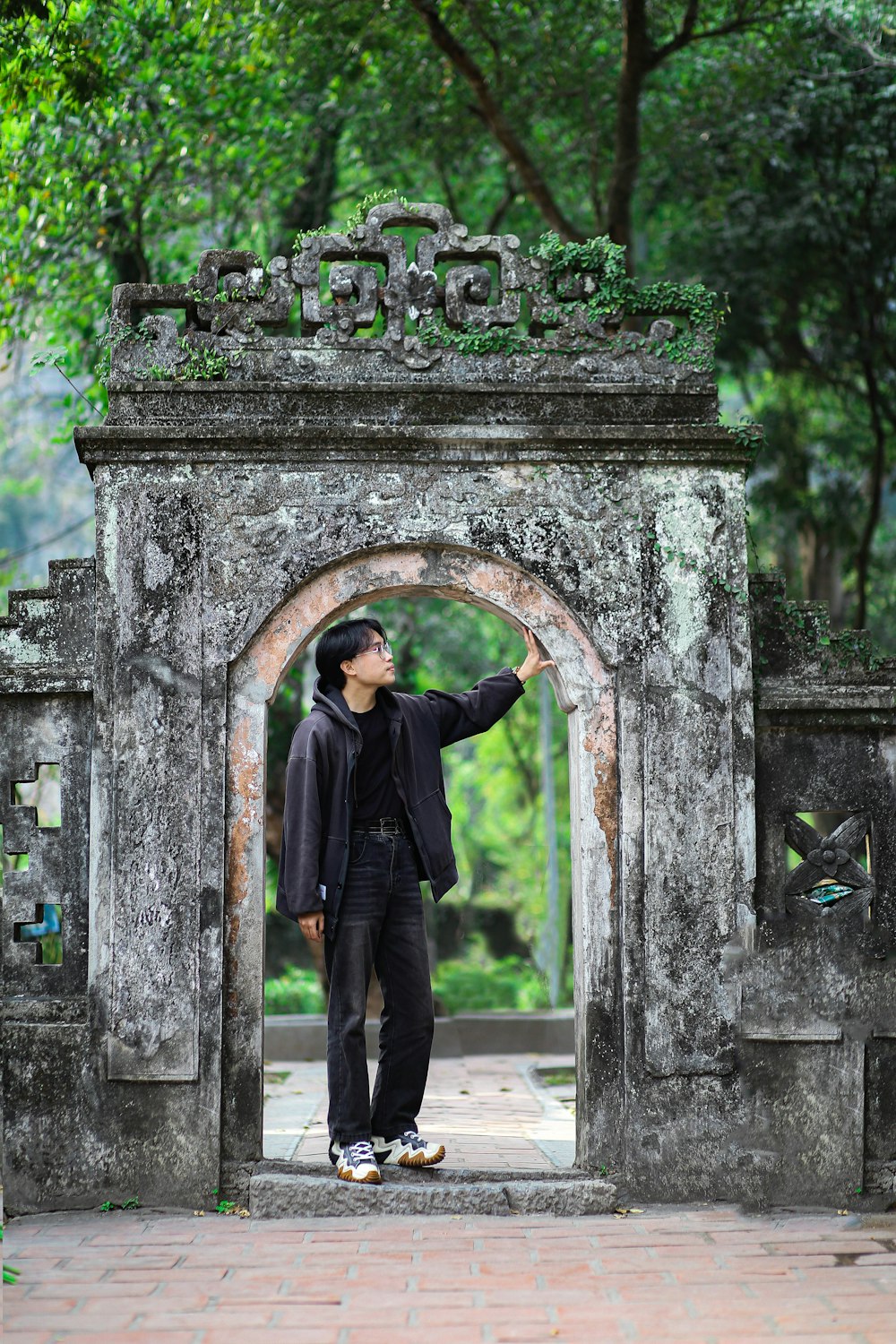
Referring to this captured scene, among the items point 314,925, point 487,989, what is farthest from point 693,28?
point 487,989

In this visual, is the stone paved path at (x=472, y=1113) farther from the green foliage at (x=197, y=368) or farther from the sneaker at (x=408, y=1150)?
the green foliage at (x=197, y=368)

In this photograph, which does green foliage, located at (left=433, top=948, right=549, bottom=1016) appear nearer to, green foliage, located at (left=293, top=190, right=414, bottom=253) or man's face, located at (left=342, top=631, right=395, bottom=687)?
man's face, located at (left=342, top=631, right=395, bottom=687)

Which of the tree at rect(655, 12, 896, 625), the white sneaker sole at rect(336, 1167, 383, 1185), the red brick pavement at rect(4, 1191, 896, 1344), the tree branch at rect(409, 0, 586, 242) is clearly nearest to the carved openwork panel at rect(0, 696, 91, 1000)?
the red brick pavement at rect(4, 1191, 896, 1344)

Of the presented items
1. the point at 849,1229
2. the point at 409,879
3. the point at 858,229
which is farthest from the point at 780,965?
the point at 858,229

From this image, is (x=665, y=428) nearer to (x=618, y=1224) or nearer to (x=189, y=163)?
(x=618, y=1224)

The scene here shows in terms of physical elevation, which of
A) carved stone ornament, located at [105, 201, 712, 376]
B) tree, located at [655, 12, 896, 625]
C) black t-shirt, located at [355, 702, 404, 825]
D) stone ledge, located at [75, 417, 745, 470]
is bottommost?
black t-shirt, located at [355, 702, 404, 825]

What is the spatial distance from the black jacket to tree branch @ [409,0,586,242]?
Result: 16.7 ft

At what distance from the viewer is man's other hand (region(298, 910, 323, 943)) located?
5215mm

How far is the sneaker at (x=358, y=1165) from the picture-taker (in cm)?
501

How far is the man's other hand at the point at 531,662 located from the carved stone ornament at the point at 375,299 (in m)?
1.22

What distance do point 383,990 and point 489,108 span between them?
7137 millimetres

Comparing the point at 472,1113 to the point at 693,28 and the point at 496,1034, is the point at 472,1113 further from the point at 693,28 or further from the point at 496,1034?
the point at 693,28

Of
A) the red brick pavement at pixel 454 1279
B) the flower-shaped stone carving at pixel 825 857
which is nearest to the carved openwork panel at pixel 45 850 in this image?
the red brick pavement at pixel 454 1279

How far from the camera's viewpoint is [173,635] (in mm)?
5328
